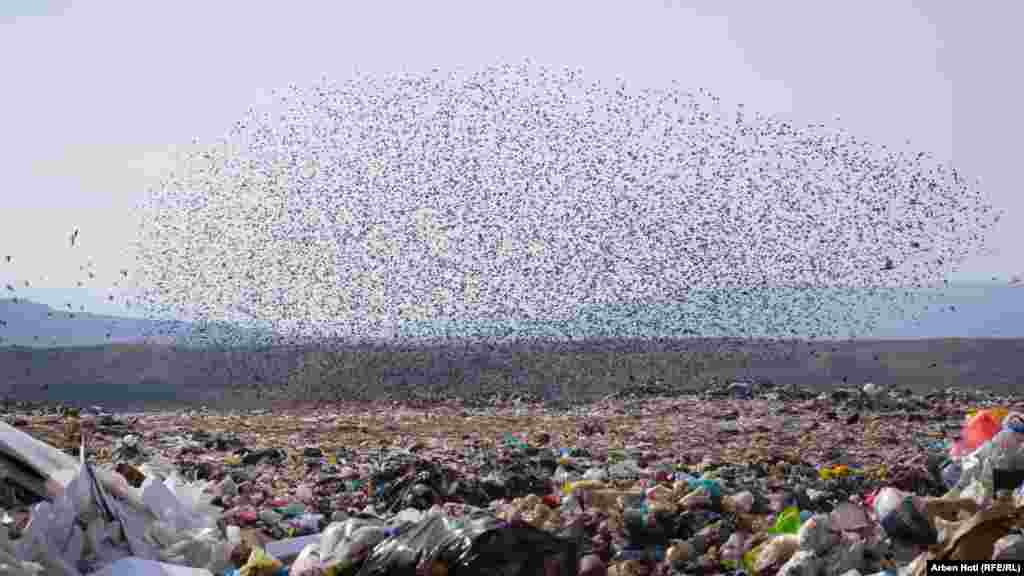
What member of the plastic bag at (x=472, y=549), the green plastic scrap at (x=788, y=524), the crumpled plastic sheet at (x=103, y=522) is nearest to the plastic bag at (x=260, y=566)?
the crumpled plastic sheet at (x=103, y=522)

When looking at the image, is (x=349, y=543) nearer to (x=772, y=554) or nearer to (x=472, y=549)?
(x=472, y=549)

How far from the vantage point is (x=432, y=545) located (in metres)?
4.24

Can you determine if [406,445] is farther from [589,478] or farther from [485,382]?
[485,382]

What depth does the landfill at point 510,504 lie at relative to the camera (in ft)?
14.2

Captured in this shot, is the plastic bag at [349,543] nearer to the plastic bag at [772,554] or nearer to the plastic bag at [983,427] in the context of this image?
the plastic bag at [772,554]

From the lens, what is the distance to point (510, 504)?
19.3 feet

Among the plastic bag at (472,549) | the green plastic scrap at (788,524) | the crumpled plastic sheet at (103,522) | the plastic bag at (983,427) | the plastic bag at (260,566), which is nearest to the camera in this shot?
the plastic bag at (472,549)

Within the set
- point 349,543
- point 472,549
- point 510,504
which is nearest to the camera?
point 472,549

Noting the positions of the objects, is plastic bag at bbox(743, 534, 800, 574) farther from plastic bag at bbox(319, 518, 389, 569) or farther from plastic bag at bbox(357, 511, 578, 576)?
plastic bag at bbox(319, 518, 389, 569)

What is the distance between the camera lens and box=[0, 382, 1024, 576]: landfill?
4328 millimetres

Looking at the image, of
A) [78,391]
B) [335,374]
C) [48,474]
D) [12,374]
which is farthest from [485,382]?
[48,474]

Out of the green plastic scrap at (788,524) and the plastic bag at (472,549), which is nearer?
the plastic bag at (472,549)

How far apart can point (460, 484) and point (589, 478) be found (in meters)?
0.96

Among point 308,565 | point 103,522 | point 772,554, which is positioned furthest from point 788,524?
point 103,522
